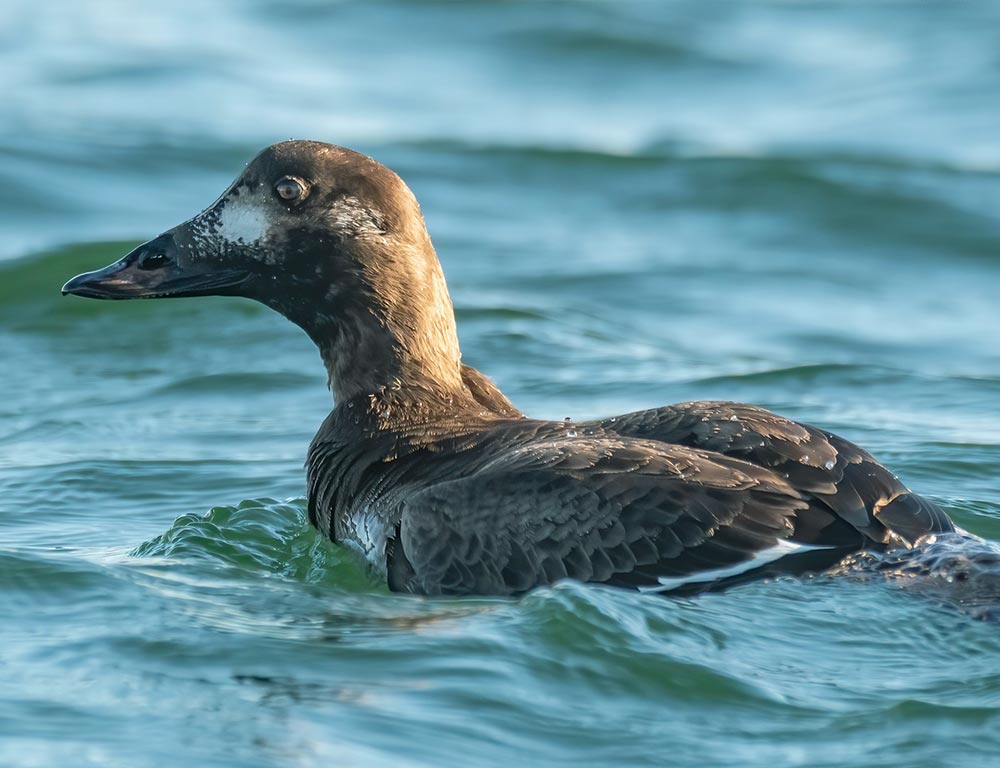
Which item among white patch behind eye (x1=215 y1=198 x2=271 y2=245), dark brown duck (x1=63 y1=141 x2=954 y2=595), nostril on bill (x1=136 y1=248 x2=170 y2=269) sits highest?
white patch behind eye (x1=215 y1=198 x2=271 y2=245)

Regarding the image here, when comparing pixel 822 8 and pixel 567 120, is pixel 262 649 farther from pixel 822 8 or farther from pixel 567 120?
pixel 822 8

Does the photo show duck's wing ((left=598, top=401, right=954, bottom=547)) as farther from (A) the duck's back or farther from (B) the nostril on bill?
(B) the nostril on bill

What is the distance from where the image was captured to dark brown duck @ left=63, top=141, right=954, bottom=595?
5.36m

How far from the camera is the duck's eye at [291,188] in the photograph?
6281mm

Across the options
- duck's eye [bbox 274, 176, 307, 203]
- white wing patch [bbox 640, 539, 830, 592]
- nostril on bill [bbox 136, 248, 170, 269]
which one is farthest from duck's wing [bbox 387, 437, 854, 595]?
nostril on bill [bbox 136, 248, 170, 269]

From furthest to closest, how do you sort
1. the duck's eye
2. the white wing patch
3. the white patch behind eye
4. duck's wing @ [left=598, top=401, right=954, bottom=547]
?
the white patch behind eye, the duck's eye, duck's wing @ [left=598, top=401, right=954, bottom=547], the white wing patch

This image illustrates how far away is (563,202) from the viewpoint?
537 inches

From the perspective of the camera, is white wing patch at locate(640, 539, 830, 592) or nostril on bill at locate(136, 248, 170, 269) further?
nostril on bill at locate(136, 248, 170, 269)

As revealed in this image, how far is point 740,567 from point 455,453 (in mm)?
1194

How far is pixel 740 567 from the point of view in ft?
17.4

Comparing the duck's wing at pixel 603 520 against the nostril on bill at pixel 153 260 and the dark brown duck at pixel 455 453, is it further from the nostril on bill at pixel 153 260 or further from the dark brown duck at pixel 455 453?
the nostril on bill at pixel 153 260

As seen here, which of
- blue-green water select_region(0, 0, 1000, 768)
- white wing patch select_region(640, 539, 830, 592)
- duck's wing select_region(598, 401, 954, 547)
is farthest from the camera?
duck's wing select_region(598, 401, 954, 547)

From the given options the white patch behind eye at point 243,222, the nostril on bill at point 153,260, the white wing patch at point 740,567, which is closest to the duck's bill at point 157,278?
the nostril on bill at point 153,260

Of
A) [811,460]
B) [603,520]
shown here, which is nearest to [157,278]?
[603,520]
